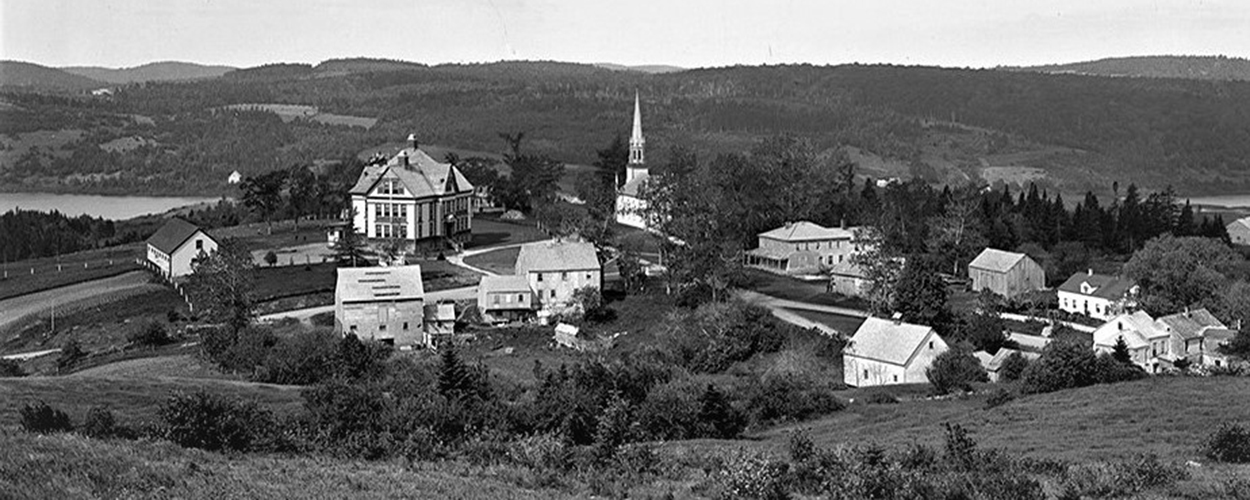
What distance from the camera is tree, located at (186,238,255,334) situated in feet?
155

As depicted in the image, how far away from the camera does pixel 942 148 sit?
18275 centimetres

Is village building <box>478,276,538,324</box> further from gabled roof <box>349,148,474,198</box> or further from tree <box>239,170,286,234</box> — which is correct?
tree <box>239,170,286,234</box>

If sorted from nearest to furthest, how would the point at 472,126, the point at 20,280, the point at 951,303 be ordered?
1. the point at 951,303
2. the point at 20,280
3. the point at 472,126

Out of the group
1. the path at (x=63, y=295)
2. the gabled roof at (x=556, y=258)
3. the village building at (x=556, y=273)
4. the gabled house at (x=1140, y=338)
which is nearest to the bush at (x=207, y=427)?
the village building at (x=556, y=273)

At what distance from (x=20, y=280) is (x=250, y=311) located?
21887 mm

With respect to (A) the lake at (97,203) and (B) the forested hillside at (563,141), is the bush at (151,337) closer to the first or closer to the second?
(A) the lake at (97,203)

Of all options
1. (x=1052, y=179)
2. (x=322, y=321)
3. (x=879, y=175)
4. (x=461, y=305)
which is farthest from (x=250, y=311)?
(x=1052, y=179)

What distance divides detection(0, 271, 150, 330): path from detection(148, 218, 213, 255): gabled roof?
174cm

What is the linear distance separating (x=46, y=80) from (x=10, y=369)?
348ft

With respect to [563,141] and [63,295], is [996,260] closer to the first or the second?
[63,295]

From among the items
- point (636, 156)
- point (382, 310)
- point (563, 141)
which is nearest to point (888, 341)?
point (382, 310)

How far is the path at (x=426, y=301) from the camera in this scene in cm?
5297

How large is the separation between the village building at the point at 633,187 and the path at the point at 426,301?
2575cm

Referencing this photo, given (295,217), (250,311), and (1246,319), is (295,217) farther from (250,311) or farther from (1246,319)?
(1246,319)
